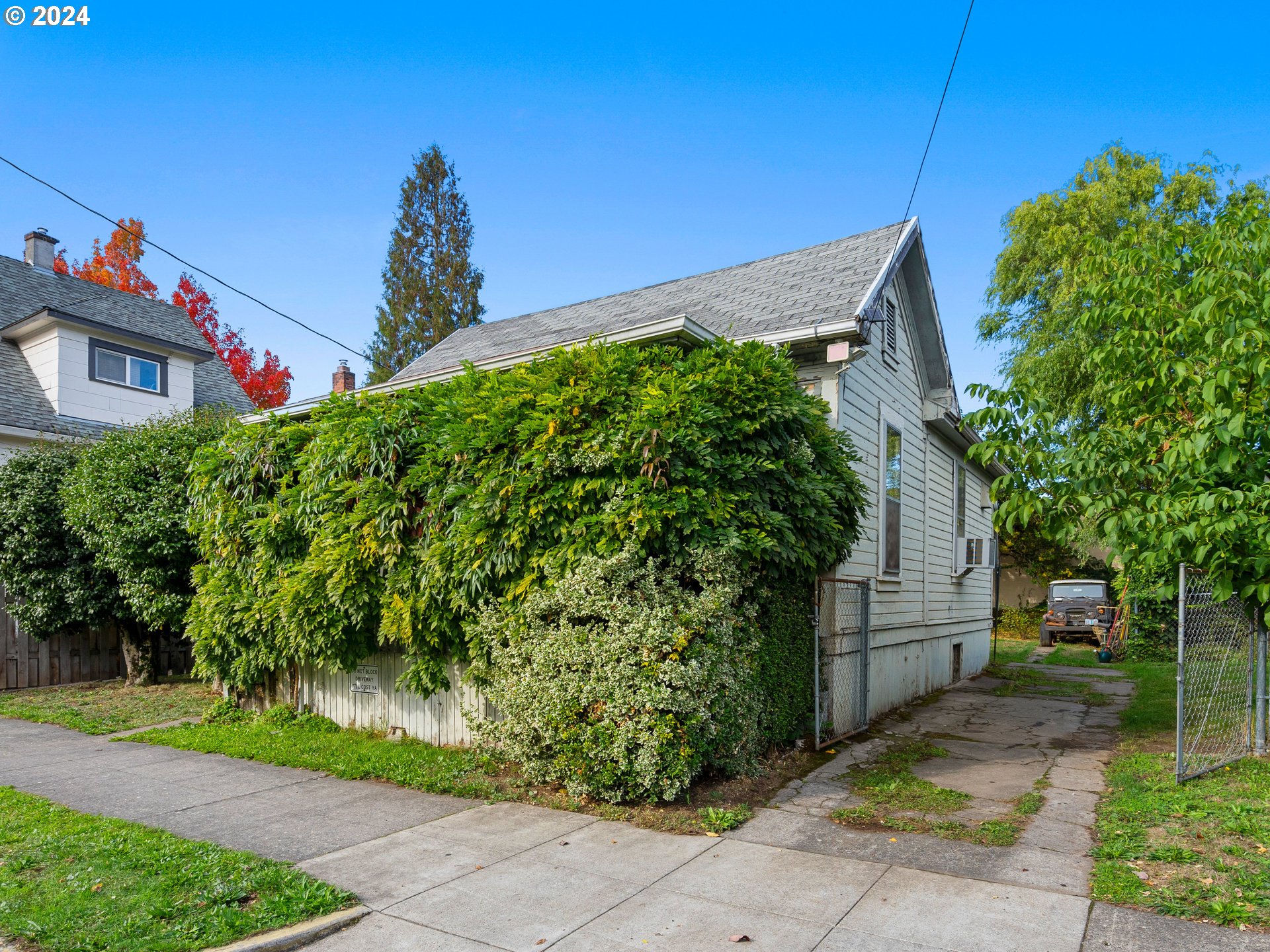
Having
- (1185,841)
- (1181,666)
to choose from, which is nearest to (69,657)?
(1185,841)

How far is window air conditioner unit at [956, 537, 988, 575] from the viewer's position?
14555mm

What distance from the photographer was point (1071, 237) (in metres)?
21.7

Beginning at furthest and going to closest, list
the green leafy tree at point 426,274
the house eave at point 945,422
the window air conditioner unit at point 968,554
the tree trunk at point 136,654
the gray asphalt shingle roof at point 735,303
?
the green leafy tree at point 426,274 < the window air conditioner unit at point 968,554 < the house eave at point 945,422 < the tree trunk at point 136,654 < the gray asphalt shingle roof at point 735,303

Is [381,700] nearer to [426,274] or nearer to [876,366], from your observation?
[876,366]

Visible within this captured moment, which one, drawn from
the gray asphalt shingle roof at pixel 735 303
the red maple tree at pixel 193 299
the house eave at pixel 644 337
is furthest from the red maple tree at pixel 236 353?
the house eave at pixel 644 337

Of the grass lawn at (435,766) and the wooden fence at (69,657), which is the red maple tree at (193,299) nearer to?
the wooden fence at (69,657)

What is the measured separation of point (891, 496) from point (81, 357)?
49.9 feet

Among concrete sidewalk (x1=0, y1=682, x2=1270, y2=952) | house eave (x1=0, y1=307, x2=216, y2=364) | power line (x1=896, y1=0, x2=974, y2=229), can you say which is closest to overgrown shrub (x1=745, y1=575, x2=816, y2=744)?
concrete sidewalk (x1=0, y1=682, x2=1270, y2=952)

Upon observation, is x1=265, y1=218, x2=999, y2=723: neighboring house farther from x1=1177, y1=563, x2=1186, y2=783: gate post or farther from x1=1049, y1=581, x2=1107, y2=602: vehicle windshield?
x1=1049, y1=581, x2=1107, y2=602: vehicle windshield

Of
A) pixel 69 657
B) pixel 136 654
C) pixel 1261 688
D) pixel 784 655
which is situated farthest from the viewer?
pixel 69 657

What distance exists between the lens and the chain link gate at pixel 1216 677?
23.5 feet

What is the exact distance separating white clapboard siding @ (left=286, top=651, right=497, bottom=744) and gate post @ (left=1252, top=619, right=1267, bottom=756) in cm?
688

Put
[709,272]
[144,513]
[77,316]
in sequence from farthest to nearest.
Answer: [77,316]
[709,272]
[144,513]

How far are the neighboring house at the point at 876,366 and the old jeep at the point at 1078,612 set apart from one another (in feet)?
39.8
